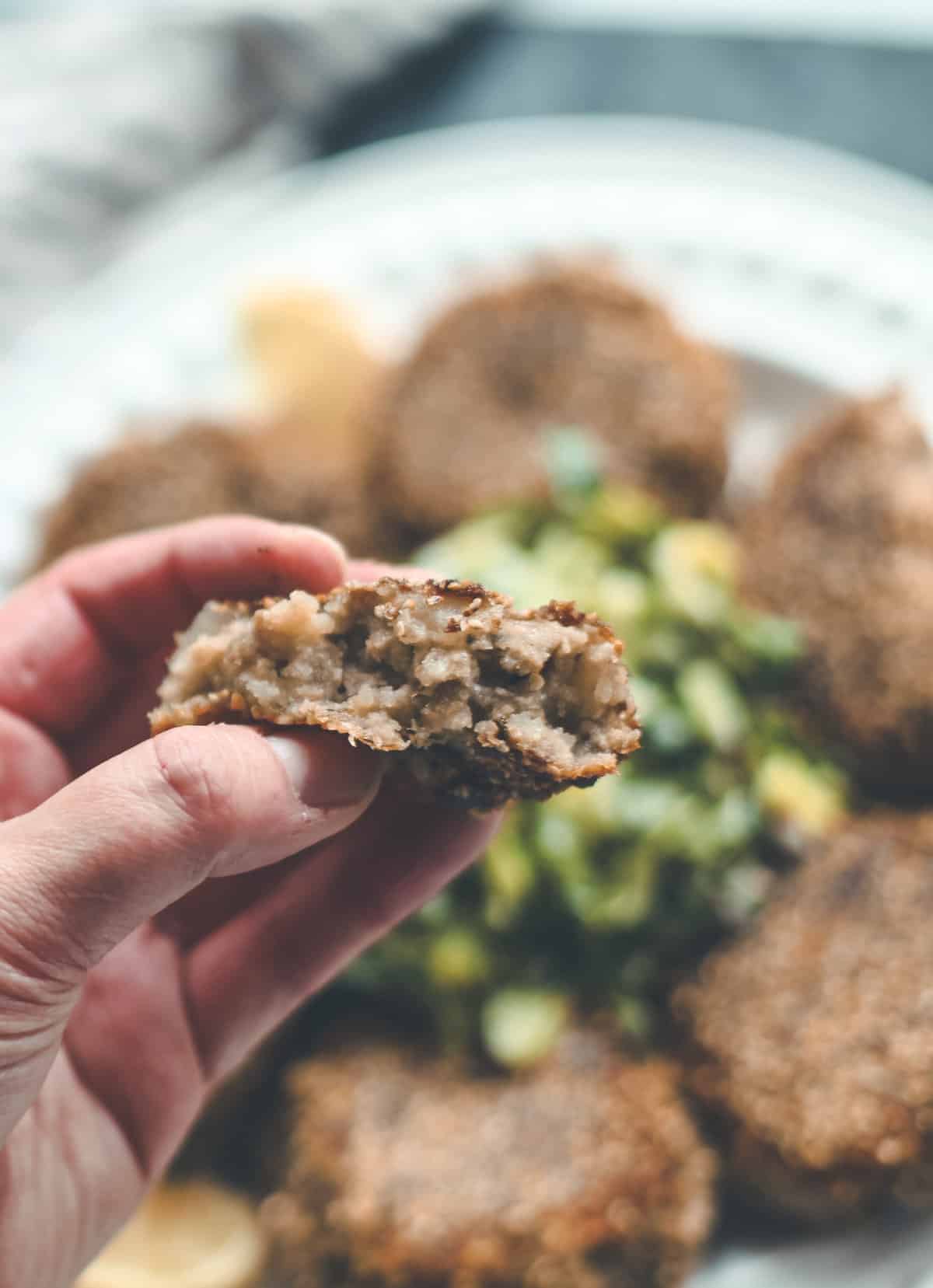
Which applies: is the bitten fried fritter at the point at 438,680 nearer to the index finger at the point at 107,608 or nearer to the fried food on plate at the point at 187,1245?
the index finger at the point at 107,608

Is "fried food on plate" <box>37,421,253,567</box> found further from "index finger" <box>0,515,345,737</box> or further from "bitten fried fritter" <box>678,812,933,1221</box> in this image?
"bitten fried fritter" <box>678,812,933,1221</box>

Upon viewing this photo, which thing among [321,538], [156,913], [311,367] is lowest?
[156,913]

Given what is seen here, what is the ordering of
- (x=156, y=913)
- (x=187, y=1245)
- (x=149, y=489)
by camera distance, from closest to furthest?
(x=156, y=913) < (x=187, y=1245) < (x=149, y=489)

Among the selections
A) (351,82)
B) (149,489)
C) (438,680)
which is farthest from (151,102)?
(438,680)

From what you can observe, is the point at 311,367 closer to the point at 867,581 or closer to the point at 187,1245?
the point at 867,581

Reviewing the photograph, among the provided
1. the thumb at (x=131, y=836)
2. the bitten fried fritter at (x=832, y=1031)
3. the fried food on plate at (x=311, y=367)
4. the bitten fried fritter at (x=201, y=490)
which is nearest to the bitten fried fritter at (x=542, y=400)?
the bitten fried fritter at (x=201, y=490)

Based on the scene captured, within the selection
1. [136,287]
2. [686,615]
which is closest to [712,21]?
[136,287]

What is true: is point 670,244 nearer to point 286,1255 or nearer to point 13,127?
point 13,127
